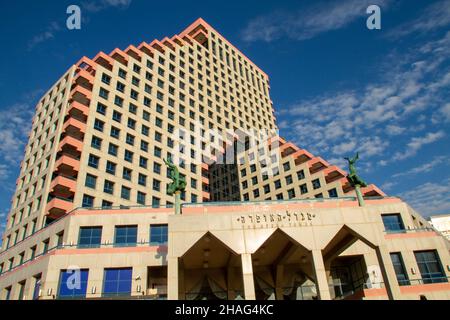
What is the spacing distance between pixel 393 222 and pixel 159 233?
84.4 feet

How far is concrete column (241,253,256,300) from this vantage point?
71.7 ft

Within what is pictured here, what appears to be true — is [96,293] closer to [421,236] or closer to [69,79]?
[421,236]

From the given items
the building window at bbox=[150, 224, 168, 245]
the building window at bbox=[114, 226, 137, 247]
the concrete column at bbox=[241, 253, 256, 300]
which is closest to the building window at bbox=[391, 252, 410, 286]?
the concrete column at bbox=[241, 253, 256, 300]

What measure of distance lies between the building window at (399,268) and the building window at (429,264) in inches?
66.2

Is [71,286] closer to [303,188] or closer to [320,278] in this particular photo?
[320,278]

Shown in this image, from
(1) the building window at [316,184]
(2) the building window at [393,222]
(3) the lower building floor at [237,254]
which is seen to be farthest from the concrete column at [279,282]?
(1) the building window at [316,184]

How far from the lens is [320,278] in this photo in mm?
22672

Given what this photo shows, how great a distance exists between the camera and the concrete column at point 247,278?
71.7ft

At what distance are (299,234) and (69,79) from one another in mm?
45382

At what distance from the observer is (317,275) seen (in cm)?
2280

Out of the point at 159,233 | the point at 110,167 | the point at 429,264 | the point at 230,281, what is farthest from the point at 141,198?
the point at 429,264

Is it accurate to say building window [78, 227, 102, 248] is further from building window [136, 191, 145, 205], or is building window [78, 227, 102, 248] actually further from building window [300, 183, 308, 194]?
building window [300, 183, 308, 194]

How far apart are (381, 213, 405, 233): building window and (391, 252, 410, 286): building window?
4089 millimetres

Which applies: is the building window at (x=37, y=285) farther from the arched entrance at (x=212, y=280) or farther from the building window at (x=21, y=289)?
the arched entrance at (x=212, y=280)
